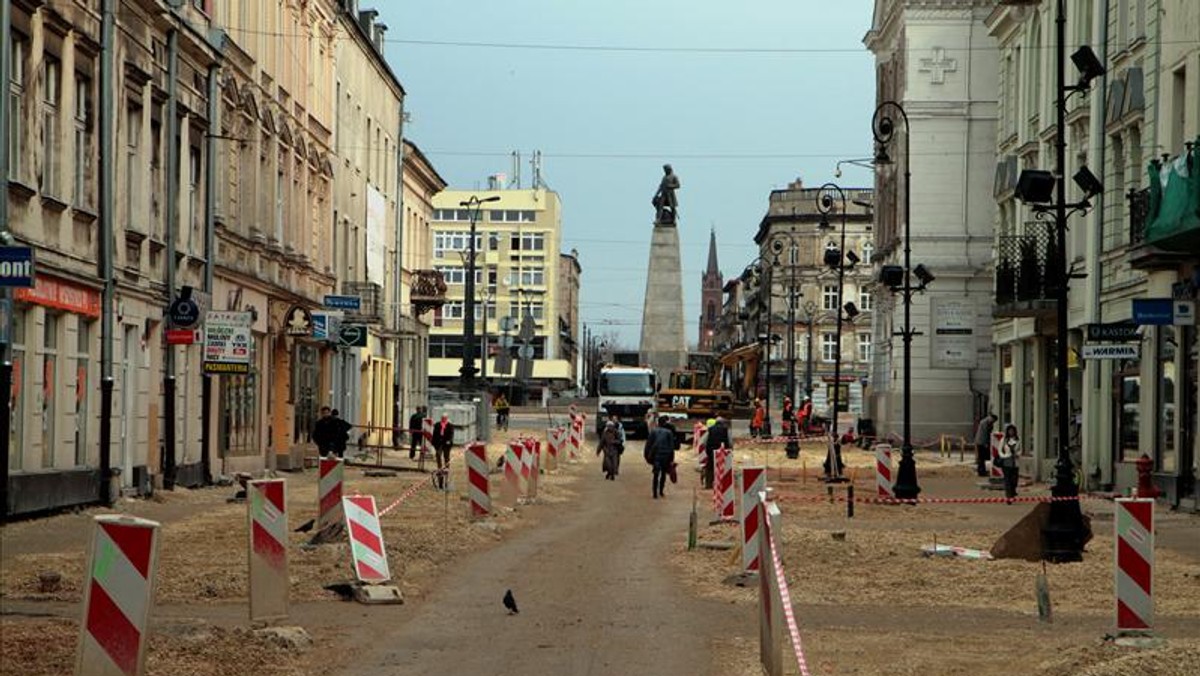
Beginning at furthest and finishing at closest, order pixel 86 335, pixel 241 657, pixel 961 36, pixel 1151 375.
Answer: pixel 961 36 < pixel 1151 375 < pixel 86 335 < pixel 241 657

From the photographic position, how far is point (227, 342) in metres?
34.2

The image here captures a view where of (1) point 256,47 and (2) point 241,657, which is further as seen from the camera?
(1) point 256,47

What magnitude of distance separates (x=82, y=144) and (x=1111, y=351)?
1495cm

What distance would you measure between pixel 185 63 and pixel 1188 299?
1692 centimetres

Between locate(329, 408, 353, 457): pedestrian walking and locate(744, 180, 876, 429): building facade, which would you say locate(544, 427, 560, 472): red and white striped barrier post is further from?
locate(744, 180, 876, 429): building facade

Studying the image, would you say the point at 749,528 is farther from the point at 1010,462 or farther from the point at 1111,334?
the point at 1010,462

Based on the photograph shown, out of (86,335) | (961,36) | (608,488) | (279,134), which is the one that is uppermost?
(961,36)

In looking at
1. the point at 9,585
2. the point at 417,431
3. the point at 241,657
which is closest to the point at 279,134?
the point at 417,431

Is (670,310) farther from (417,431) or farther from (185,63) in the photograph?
(185,63)

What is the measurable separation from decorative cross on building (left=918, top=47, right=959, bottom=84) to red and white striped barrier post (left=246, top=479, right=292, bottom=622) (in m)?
60.0

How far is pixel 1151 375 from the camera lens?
3441 centimetres

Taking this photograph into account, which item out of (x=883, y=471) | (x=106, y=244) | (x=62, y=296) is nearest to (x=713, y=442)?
(x=883, y=471)

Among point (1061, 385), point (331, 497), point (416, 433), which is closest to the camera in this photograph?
point (331, 497)

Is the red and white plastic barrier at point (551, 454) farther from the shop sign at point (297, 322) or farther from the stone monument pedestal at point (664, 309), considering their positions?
the stone monument pedestal at point (664, 309)
